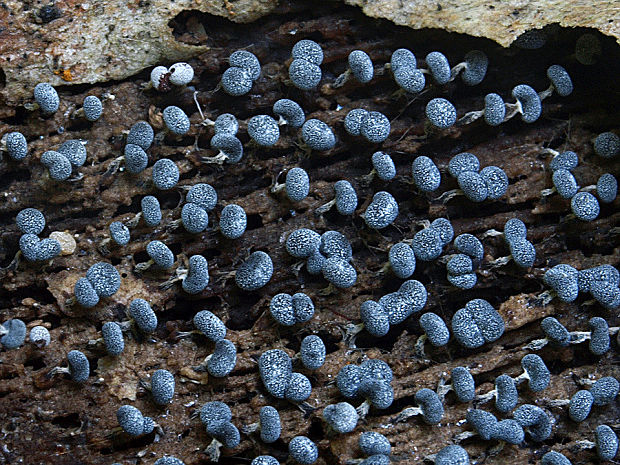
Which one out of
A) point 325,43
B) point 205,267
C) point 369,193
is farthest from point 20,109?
point 369,193

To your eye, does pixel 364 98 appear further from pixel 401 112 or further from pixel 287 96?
pixel 287 96

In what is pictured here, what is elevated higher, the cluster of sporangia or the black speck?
the black speck

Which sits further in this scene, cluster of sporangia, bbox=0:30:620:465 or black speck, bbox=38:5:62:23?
black speck, bbox=38:5:62:23

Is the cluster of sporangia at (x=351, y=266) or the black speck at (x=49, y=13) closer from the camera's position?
the cluster of sporangia at (x=351, y=266)

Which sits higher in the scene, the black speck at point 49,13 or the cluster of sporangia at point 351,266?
the black speck at point 49,13
